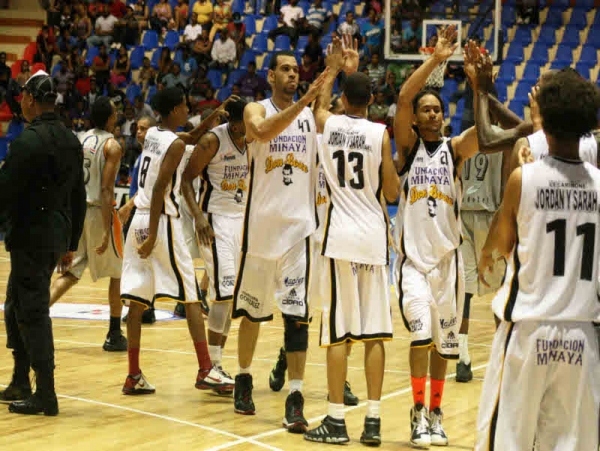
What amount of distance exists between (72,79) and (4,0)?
5.62 m

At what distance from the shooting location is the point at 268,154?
6180 millimetres

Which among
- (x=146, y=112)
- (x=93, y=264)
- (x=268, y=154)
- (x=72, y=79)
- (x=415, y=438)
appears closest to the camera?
(x=415, y=438)

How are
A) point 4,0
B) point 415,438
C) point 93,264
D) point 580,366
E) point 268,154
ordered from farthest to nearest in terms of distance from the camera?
1. point 4,0
2. point 93,264
3. point 268,154
4. point 415,438
5. point 580,366

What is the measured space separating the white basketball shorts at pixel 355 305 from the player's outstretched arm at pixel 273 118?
86cm

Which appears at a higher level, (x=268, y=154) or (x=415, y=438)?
(x=268, y=154)

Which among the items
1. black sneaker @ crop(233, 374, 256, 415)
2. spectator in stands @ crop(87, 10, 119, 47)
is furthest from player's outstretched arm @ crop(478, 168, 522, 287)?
spectator in stands @ crop(87, 10, 119, 47)

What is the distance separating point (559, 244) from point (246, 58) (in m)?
17.5

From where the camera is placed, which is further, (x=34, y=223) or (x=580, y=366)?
(x=34, y=223)

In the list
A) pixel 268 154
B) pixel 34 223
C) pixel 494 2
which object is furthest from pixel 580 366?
pixel 494 2

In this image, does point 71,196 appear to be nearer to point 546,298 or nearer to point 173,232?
point 173,232

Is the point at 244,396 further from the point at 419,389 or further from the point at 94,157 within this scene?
the point at 94,157

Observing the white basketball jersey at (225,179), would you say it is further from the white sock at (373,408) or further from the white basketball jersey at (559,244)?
the white basketball jersey at (559,244)

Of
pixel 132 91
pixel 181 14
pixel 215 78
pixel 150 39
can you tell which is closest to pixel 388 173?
pixel 215 78

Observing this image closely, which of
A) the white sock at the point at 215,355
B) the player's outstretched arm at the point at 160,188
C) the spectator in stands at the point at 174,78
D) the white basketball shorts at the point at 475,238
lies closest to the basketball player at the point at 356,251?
the player's outstretched arm at the point at 160,188
